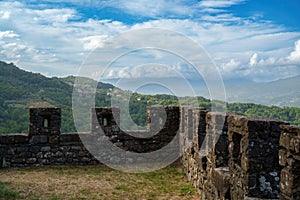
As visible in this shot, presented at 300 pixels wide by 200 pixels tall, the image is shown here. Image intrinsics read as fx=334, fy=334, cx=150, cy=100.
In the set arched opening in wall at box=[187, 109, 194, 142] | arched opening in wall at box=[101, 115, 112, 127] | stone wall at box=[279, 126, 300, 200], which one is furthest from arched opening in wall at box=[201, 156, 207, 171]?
arched opening in wall at box=[101, 115, 112, 127]

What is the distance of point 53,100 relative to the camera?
2300 centimetres

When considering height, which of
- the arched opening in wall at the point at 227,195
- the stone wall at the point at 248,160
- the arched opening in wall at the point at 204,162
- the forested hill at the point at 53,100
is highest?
the forested hill at the point at 53,100

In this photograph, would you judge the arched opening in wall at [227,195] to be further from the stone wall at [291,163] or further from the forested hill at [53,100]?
the forested hill at [53,100]

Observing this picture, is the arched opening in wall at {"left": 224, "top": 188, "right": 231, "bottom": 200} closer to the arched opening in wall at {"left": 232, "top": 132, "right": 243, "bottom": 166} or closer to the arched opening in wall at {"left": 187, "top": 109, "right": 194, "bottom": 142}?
the arched opening in wall at {"left": 232, "top": 132, "right": 243, "bottom": 166}

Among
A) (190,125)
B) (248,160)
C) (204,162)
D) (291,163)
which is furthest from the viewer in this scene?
(190,125)

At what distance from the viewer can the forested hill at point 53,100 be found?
49.8ft

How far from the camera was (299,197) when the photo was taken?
3.40 m

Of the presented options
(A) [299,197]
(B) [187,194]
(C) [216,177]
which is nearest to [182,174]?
(B) [187,194]

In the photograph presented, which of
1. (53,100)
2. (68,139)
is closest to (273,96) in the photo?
(53,100)

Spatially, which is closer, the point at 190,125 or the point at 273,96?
the point at 190,125

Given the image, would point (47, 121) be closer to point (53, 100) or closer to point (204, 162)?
point (204, 162)

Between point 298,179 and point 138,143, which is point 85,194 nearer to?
point 138,143

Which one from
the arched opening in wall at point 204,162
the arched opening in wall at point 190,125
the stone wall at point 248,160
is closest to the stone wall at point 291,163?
the stone wall at point 248,160

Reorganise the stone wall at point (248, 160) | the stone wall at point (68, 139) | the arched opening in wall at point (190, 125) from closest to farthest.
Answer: the stone wall at point (248, 160)
the arched opening in wall at point (190, 125)
the stone wall at point (68, 139)
